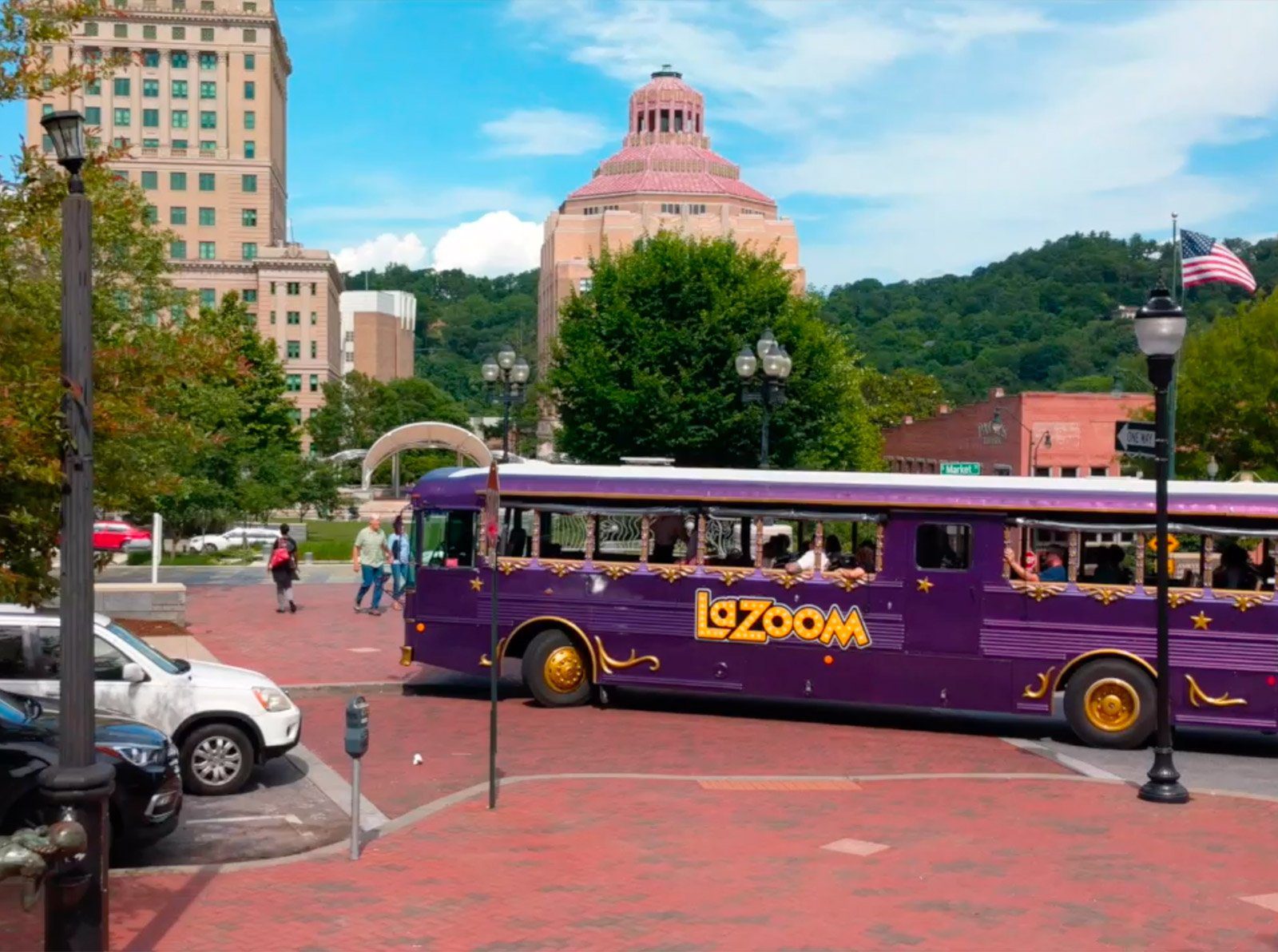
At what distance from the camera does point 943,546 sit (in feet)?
58.4

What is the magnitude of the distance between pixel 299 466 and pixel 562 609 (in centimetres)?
4236

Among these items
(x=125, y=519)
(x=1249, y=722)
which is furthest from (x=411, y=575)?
(x=125, y=519)

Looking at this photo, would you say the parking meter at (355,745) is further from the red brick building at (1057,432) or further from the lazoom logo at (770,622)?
the red brick building at (1057,432)

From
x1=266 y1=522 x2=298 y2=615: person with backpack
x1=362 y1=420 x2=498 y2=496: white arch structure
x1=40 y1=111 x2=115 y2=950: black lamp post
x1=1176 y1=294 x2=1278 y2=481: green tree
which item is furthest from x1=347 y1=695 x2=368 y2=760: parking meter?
x1=362 y1=420 x2=498 y2=496: white arch structure

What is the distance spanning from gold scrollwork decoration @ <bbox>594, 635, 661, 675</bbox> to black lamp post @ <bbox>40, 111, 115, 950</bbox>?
10918mm

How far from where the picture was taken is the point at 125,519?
209ft

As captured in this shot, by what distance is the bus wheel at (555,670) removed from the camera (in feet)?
63.2

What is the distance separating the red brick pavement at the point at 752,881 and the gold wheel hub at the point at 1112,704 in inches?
127

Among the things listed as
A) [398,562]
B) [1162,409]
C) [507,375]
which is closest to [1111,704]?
[1162,409]

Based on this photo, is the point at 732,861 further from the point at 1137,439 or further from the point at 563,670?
the point at 563,670

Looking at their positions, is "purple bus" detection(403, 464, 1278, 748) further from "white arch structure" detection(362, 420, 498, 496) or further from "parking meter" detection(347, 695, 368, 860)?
"white arch structure" detection(362, 420, 498, 496)

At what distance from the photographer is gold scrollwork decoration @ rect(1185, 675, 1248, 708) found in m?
16.9

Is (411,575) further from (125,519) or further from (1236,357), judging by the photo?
(125,519)

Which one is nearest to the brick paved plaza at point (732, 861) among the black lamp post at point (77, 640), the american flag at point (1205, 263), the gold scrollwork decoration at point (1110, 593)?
the black lamp post at point (77, 640)
